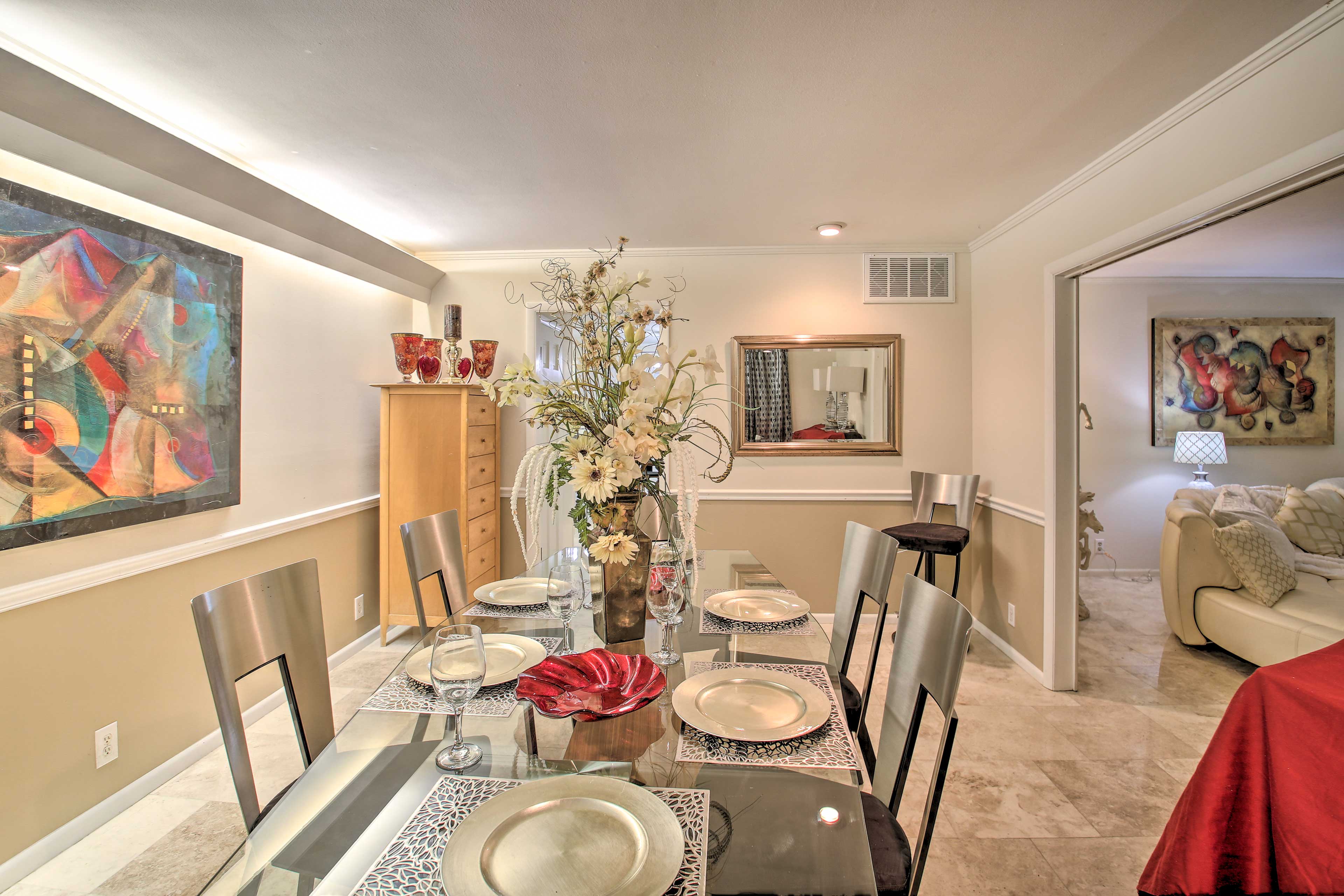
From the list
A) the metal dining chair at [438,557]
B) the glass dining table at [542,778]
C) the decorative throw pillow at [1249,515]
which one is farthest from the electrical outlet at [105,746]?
the decorative throw pillow at [1249,515]

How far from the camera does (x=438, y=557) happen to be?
219 centimetres

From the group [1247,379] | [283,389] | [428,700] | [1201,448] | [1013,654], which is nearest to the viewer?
[428,700]

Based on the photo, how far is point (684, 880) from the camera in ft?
2.54

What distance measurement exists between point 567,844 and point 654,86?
2100mm

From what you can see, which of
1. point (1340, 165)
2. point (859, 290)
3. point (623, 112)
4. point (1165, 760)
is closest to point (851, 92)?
point (623, 112)

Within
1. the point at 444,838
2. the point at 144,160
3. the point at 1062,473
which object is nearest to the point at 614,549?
the point at 444,838

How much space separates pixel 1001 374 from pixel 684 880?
348 centimetres

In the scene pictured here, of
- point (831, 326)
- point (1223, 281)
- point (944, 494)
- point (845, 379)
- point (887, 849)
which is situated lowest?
point (887, 849)

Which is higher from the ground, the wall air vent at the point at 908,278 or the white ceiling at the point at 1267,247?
the white ceiling at the point at 1267,247

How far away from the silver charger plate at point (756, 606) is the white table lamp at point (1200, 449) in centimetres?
451

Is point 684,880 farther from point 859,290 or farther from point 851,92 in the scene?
point 859,290

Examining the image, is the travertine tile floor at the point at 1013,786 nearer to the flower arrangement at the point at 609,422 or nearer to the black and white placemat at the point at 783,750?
the black and white placemat at the point at 783,750

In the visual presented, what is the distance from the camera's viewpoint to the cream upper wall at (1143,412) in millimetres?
4895

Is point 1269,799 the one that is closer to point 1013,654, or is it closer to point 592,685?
point 592,685
